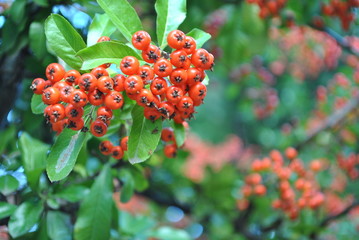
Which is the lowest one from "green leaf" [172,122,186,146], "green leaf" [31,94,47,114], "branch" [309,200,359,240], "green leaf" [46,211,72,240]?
"green leaf" [46,211,72,240]

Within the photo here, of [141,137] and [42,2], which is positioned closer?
[141,137]

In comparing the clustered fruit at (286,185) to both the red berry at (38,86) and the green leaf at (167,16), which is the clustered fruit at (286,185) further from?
the red berry at (38,86)

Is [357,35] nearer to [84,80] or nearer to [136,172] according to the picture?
[136,172]

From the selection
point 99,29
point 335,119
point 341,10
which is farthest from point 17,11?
point 335,119

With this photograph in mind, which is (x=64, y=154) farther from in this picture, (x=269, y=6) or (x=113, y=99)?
(x=269, y=6)

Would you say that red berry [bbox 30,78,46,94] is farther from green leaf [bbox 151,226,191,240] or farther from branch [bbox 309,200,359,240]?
branch [bbox 309,200,359,240]

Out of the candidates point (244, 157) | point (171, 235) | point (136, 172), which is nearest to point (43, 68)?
point (136, 172)

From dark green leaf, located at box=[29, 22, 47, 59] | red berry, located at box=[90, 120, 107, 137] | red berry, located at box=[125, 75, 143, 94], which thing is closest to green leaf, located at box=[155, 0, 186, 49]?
red berry, located at box=[125, 75, 143, 94]
